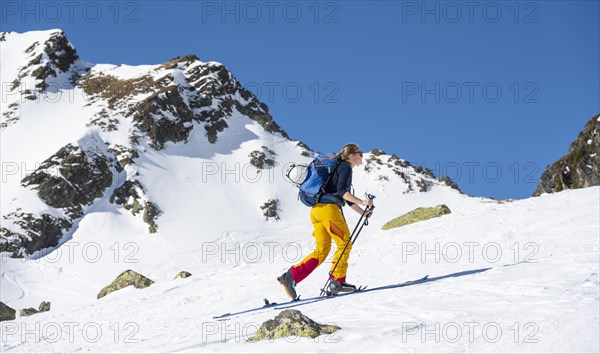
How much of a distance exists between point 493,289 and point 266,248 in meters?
54.8

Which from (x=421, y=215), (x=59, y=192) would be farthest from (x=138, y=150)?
(x=421, y=215)

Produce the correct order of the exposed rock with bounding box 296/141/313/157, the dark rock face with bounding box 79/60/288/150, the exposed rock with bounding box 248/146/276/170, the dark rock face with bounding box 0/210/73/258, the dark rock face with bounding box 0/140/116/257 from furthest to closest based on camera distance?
the exposed rock with bounding box 296/141/313/157 < the dark rock face with bounding box 79/60/288/150 < the exposed rock with bounding box 248/146/276/170 < the dark rock face with bounding box 0/140/116/257 < the dark rock face with bounding box 0/210/73/258

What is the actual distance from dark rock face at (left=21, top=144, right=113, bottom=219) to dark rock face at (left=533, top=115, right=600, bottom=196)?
5725 cm

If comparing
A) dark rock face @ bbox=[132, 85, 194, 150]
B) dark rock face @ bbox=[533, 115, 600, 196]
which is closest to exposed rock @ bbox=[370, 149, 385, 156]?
dark rock face @ bbox=[132, 85, 194, 150]

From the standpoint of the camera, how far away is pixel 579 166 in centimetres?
5081

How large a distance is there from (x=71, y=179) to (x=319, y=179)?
70.7m

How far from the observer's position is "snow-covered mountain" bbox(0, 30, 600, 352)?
6.32m

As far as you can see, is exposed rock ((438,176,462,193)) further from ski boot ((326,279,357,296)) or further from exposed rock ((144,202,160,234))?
ski boot ((326,279,357,296))

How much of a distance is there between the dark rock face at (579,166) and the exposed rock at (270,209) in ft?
110

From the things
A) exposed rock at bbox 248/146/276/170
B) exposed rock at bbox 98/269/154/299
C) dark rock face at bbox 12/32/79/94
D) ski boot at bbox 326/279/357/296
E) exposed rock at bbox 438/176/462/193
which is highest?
dark rock face at bbox 12/32/79/94

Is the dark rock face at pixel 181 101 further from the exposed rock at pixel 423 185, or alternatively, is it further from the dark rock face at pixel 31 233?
the exposed rock at pixel 423 185

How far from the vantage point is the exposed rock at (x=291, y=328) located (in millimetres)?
5742

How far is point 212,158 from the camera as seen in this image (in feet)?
276

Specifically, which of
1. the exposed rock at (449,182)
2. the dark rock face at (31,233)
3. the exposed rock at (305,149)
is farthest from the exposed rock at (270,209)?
the exposed rock at (449,182)
